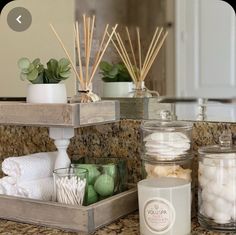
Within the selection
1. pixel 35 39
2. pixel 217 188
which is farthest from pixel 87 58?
pixel 217 188

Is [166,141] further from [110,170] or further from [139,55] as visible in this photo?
A: [139,55]

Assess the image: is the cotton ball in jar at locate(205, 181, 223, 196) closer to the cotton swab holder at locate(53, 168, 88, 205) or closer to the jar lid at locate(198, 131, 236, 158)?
the jar lid at locate(198, 131, 236, 158)

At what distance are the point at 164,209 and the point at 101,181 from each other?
19 cm

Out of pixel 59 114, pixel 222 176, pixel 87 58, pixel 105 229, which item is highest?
pixel 87 58

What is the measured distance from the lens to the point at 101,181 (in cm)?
92

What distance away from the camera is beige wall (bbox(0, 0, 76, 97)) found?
118cm

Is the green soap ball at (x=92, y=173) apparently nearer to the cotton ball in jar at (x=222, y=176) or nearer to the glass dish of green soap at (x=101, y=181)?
the glass dish of green soap at (x=101, y=181)

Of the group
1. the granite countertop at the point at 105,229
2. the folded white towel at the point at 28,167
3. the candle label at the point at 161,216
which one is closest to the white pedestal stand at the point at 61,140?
the folded white towel at the point at 28,167

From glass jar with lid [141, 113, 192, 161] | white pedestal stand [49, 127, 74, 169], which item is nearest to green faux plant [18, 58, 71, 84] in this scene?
white pedestal stand [49, 127, 74, 169]

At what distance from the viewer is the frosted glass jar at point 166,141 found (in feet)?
2.85

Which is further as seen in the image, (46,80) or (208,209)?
(46,80)

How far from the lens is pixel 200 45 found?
0.98 metres

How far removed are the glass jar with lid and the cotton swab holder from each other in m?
0.13

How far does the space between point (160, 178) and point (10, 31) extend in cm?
72
